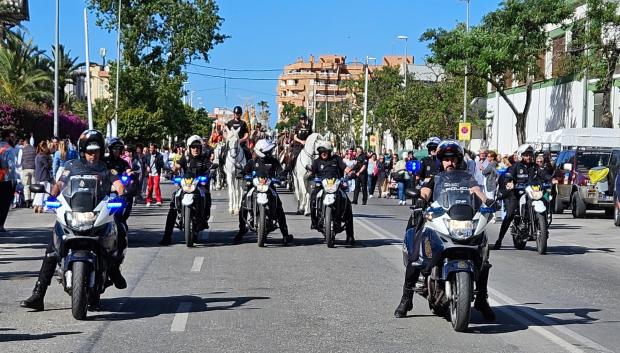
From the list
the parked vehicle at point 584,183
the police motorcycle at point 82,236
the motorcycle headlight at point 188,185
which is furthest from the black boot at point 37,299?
the parked vehicle at point 584,183

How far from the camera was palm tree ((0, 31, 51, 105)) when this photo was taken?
183 feet

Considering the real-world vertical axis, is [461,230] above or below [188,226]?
above

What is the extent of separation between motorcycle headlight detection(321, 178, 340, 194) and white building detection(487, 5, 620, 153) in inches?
996

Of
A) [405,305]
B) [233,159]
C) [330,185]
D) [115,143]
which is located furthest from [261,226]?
[405,305]

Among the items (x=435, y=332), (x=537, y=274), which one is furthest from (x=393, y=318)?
(x=537, y=274)

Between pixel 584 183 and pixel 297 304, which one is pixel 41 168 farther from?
pixel 297 304

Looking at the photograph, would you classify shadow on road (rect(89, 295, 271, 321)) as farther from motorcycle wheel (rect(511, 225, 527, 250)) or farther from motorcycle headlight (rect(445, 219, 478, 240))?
motorcycle wheel (rect(511, 225, 527, 250))

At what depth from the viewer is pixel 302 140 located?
23969 millimetres

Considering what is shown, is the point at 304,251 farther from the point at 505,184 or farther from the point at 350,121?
the point at 350,121

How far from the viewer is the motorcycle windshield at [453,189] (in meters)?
9.58

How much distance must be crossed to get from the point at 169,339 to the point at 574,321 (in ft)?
13.6

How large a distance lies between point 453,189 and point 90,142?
12.1 ft

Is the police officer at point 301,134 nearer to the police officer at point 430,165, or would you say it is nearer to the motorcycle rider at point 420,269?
the police officer at point 430,165

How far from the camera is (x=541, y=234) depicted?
17.6m
